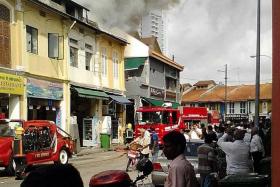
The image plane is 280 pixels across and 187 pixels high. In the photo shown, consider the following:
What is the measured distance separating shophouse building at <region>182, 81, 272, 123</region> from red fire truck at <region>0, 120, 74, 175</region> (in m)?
61.3

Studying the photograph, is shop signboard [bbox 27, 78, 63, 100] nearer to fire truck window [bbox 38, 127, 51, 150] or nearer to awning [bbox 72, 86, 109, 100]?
awning [bbox 72, 86, 109, 100]

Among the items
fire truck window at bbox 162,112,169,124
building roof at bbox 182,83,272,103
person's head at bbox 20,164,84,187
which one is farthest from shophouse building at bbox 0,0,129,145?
building roof at bbox 182,83,272,103

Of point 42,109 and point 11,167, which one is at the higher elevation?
point 42,109

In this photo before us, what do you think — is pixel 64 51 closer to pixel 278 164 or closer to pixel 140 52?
pixel 140 52

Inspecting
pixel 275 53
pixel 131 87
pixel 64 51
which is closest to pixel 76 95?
pixel 64 51

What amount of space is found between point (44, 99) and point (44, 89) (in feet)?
2.08

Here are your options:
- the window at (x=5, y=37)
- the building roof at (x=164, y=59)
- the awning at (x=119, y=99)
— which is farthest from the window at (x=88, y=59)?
the building roof at (x=164, y=59)

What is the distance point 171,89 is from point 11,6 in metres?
33.2

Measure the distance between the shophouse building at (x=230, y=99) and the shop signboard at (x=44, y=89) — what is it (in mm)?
52430

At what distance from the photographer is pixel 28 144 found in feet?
60.2

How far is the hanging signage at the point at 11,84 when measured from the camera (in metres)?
23.7

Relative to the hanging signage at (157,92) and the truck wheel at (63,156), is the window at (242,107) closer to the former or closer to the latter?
the hanging signage at (157,92)

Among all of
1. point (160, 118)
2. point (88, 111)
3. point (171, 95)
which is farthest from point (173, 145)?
point (171, 95)

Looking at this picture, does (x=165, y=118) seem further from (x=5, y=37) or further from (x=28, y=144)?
(x=28, y=144)
